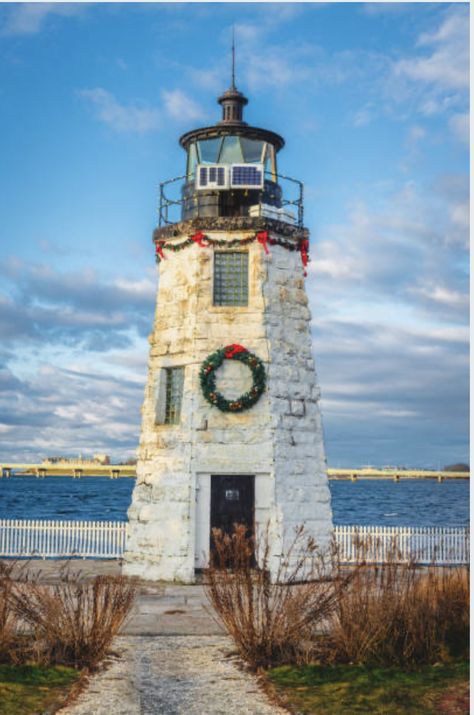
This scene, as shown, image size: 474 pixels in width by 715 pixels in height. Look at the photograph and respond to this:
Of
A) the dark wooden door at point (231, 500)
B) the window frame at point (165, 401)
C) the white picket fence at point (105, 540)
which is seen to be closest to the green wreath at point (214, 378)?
Result: the window frame at point (165, 401)

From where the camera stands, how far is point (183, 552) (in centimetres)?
1823

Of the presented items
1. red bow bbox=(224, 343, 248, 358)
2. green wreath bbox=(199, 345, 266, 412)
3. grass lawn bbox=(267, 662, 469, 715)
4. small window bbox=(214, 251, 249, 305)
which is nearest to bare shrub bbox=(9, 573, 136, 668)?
grass lawn bbox=(267, 662, 469, 715)

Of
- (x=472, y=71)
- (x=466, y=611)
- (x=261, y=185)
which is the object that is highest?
(x=261, y=185)

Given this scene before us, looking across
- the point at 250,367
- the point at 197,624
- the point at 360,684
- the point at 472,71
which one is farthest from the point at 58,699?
the point at 250,367

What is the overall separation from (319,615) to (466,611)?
205 centimetres

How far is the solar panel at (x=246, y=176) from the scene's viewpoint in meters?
19.0

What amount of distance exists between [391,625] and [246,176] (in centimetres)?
1192

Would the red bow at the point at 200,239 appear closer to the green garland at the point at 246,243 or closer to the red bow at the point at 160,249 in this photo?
the green garland at the point at 246,243

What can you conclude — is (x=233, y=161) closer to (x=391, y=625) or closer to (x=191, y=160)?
(x=191, y=160)

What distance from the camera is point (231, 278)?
1944 centimetres

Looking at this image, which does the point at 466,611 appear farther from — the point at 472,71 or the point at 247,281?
the point at 247,281

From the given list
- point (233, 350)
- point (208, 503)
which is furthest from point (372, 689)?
point (233, 350)

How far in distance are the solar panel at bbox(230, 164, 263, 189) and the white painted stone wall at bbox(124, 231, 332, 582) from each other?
3.75 feet

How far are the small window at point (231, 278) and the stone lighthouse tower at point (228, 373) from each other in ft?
0.08
